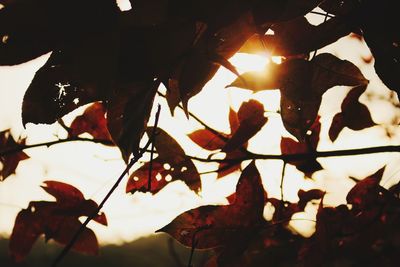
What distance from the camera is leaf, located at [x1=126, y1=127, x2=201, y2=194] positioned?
0.83 meters

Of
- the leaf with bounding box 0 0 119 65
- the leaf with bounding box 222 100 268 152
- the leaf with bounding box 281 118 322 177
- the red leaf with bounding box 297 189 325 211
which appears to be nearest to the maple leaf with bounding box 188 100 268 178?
the leaf with bounding box 222 100 268 152

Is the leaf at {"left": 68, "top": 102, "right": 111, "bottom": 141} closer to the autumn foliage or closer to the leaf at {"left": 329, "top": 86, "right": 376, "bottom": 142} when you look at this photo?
the autumn foliage

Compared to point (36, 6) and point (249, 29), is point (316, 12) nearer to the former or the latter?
point (249, 29)

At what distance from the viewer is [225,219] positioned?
2.30ft

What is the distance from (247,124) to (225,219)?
8.1 inches

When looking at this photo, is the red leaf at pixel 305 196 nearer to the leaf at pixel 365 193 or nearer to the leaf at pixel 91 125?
the leaf at pixel 365 193

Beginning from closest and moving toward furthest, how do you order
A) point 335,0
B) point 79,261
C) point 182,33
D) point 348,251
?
1. point 182,33
2. point 335,0
3. point 348,251
4. point 79,261

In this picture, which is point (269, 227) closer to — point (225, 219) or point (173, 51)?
point (225, 219)

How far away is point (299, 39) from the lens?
42 cm

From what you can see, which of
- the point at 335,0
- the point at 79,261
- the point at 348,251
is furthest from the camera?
the point at 79,261

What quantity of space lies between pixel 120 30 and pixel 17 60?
129 millimetres

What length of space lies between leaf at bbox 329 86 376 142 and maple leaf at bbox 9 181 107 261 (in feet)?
2.41

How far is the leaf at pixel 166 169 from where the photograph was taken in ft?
2.74


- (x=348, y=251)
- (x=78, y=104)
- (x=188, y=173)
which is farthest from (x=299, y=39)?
(x=348, y=251)
